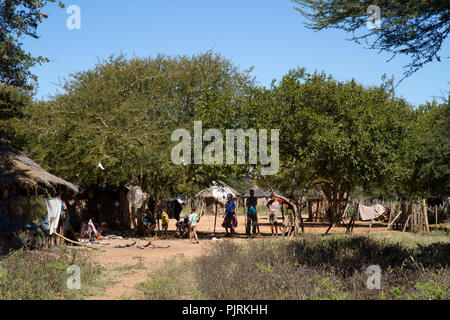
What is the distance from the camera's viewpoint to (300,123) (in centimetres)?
1841

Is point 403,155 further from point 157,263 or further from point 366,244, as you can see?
point 157,263

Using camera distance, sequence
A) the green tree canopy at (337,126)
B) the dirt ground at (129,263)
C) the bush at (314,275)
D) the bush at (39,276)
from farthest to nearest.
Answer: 1. the green tree canopy at (337,126)
2. the dirt ground at (129,263)
3. the bush at (39,276)
4. the bush at (314,275)

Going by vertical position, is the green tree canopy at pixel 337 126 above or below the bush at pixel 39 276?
above

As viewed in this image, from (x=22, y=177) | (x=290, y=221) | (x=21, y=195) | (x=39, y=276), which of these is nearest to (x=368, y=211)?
(x=290, y=221)

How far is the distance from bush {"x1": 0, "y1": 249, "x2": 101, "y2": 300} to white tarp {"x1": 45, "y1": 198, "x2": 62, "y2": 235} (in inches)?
176

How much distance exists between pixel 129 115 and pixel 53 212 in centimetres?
587

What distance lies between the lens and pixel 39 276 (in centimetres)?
866

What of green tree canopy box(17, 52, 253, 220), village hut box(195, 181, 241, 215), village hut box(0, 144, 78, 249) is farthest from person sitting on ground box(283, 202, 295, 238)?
village hut box(195, 181, 241, 215)

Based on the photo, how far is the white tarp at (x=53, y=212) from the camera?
14969 millimetres

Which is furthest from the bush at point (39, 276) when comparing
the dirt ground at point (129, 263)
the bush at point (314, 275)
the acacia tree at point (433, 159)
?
the acacia tree at point (433, 159)

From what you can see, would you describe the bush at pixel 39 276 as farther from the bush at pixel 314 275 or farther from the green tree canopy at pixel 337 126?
the green tree canopy at pixel 337 126

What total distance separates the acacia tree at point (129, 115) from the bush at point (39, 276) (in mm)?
8068

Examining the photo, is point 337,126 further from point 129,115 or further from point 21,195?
point 21,195
